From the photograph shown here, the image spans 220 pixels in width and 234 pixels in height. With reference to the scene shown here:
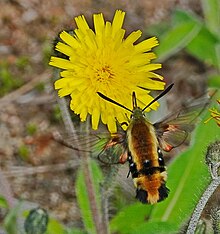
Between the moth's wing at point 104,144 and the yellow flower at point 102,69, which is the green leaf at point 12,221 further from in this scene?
the yellow flower at point 102,69

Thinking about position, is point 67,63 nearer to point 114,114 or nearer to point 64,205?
point 114,114

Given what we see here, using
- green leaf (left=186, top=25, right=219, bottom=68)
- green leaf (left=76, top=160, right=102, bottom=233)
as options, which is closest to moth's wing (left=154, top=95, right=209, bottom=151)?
green leaf (left=76, top=160, right=102, bottom=233)

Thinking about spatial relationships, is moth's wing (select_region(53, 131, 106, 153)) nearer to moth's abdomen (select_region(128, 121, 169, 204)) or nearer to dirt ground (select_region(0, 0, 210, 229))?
moth's abdomen (select_region(128, 121, 169, 204))

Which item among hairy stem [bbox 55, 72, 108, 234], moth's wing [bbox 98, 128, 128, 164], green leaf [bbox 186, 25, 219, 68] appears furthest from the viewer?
green leaf [bbox 186, 25, 219, 68]

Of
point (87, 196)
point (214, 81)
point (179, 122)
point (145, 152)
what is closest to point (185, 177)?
point (87, 196)

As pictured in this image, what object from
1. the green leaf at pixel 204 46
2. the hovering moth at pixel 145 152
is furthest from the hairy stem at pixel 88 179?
the green leaf at pixel 204 46

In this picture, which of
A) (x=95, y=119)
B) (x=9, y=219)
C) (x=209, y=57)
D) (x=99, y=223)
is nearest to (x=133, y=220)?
(x=99, y=223)

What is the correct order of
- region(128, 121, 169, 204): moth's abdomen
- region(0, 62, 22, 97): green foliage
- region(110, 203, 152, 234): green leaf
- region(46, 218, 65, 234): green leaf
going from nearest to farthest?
region(128, 121, 169, 204): moth's abdomen < region(46, 218, 65, 234): green leaf < region(110, 203, 152, 234): green leaf < region(0, 62, 22, 97): green foliage
